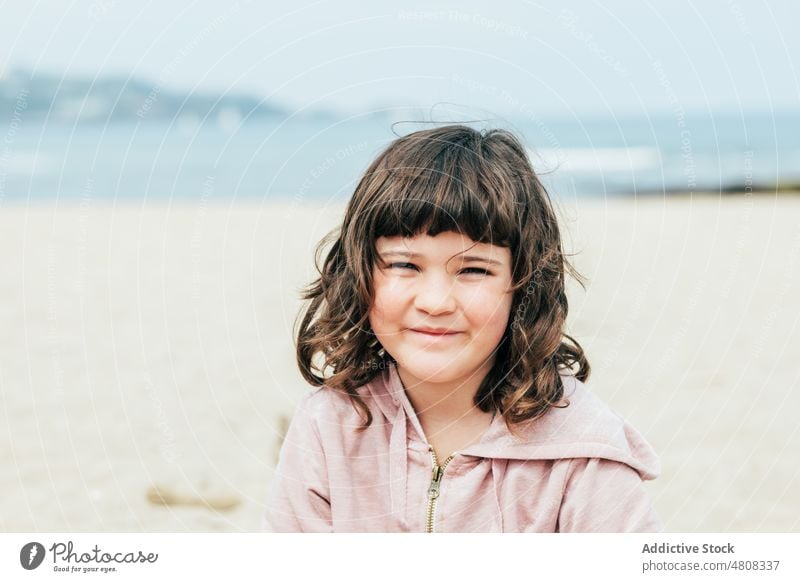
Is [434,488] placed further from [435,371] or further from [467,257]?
[467,257]

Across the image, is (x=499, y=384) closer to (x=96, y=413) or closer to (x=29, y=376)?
(x=96, y=413)

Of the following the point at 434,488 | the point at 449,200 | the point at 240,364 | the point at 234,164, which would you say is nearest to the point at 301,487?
the point at 434,488

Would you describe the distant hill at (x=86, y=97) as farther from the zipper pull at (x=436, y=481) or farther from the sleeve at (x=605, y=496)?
the sleeve at (x=605, y=496)

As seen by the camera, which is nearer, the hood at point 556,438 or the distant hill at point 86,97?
the hood at point 556,438

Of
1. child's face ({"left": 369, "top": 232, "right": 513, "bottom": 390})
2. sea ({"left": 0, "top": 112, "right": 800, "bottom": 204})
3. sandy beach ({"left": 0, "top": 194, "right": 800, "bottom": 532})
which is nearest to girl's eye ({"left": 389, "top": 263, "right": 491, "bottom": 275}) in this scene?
child's face ({"left": 369, "top": 232, "right": 513, "bottom": 390})

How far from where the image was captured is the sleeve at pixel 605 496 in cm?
141

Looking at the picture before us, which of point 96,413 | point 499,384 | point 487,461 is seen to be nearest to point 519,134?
point 499,384

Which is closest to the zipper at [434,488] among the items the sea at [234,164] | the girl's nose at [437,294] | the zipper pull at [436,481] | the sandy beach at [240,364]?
→ the zipper pull at [436,481]

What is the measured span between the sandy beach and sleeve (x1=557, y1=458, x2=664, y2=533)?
567mm

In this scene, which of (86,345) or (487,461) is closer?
(487,461)

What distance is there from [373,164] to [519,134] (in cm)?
26

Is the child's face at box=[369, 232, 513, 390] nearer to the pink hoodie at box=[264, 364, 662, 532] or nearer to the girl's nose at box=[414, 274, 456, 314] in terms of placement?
the girl's nose at box=[414, 274, 456, 314]

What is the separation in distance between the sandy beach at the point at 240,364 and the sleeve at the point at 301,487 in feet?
2.16
